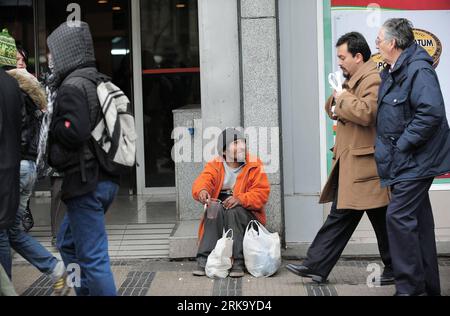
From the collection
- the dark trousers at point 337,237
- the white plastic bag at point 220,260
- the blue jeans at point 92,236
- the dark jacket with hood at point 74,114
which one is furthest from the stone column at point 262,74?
the blue jeans at point 92,236

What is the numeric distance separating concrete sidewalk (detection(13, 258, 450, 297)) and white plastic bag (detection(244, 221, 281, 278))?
78 mm

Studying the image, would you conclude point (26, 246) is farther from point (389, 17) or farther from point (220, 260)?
point (389, 17)

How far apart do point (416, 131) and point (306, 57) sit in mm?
2107

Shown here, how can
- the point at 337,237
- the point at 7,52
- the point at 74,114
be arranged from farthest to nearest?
the point at 337,237
the point at 7,52
the point at 74,114

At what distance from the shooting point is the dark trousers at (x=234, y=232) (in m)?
6.49

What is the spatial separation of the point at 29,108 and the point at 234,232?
198 centimetres

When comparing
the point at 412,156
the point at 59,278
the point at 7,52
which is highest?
the point at 7,52

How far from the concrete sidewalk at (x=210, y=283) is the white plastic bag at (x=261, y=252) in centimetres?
8

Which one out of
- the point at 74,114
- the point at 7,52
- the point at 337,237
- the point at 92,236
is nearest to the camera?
the point at 74,114

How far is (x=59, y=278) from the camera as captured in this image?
5691mm

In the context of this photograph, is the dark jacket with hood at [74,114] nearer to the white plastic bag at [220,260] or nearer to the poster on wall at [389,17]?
the white plastic bag at [220,260]

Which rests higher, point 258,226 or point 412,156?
point 412,156

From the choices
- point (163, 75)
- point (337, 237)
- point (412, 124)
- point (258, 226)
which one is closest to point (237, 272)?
point (258, 226)

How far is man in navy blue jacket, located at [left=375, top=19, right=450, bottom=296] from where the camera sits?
17.2 ft
